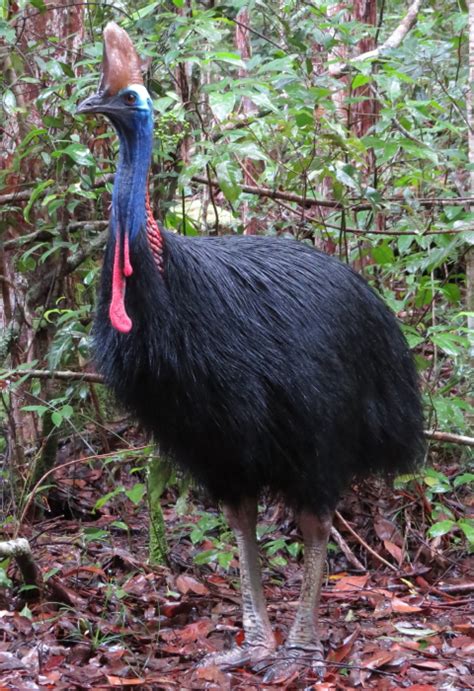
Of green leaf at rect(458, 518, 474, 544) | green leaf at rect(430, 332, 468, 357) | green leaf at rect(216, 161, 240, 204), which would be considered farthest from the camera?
green leaf at rect(458, 518, 474, 544)

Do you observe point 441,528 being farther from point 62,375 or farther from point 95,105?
point 95,105

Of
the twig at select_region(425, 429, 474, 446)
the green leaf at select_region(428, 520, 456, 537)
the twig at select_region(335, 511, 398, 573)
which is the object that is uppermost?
the twig at select_region(425, 429, 474, 446)

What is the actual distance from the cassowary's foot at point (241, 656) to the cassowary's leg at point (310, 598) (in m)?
0.05

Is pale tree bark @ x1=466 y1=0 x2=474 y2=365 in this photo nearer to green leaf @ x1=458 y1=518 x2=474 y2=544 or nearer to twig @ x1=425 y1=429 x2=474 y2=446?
twig @ x1=425 y1=429 x2=474 y2=446

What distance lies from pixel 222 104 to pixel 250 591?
5.34 feet

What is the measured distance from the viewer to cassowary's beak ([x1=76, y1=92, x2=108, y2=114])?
275cm

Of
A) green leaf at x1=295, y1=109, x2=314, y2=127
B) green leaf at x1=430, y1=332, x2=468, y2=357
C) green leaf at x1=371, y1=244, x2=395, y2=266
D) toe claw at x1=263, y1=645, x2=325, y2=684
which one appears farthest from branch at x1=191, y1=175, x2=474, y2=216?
toe claw at x1=263, y1=645, x2=325, y2=684

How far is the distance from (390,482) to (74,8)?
9.23 feet

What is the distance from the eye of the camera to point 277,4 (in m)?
5.87

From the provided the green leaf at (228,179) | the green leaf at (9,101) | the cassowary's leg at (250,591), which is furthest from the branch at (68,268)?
the cassowary's leg at (250,591)

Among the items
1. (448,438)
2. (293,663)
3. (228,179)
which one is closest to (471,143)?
(448,438)

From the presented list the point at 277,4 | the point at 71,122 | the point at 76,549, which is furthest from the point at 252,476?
the point at 277,4

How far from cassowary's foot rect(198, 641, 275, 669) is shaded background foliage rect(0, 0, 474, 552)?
914 mm

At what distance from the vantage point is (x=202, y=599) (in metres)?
3.83
